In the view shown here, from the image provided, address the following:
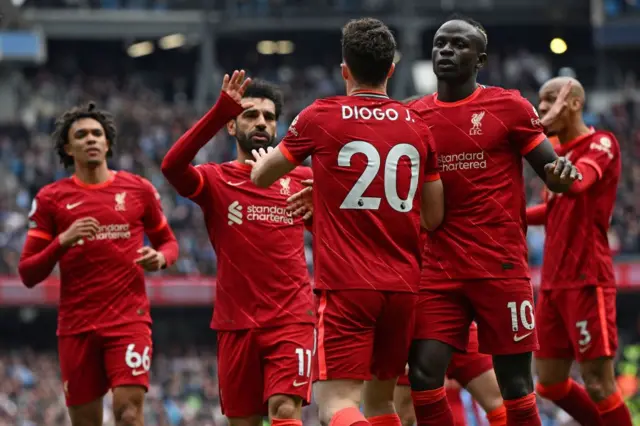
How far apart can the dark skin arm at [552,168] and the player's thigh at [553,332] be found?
8.00 ft

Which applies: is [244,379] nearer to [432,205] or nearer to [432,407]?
[432,407]

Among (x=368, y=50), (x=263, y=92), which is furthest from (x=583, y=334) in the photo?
(x=368, y=50)

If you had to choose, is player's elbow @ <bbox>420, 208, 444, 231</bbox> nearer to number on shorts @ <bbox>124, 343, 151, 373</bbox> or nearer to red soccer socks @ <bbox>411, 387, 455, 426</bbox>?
red soccer socks @ <bbox>411, 387, 455, 426</bbox>

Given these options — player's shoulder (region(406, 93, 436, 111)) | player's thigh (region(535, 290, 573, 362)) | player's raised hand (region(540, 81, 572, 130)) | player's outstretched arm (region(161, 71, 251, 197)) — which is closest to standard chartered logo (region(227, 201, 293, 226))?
player's outstretched arm (region(161, 71, 251, 197))

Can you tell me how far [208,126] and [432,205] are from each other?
5.07 feet

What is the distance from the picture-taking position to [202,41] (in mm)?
36938

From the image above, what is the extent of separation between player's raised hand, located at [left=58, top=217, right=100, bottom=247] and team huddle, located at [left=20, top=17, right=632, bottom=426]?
0.02m

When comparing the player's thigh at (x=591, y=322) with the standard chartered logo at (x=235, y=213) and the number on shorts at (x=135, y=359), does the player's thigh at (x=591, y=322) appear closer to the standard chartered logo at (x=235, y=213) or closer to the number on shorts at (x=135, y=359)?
the standard chartered logo at (x=235, y=213)

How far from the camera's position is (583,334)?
997cm

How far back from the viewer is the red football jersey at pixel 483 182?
805 cm

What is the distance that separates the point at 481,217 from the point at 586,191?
2.18m

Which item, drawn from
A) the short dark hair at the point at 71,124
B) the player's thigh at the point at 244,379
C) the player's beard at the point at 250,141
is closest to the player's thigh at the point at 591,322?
the player's thigh at the point at 244,379

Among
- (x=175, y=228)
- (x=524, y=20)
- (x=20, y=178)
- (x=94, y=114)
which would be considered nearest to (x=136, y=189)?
(x=94, y=114)

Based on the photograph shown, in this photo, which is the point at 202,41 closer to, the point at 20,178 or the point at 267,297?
the point at 20,178
